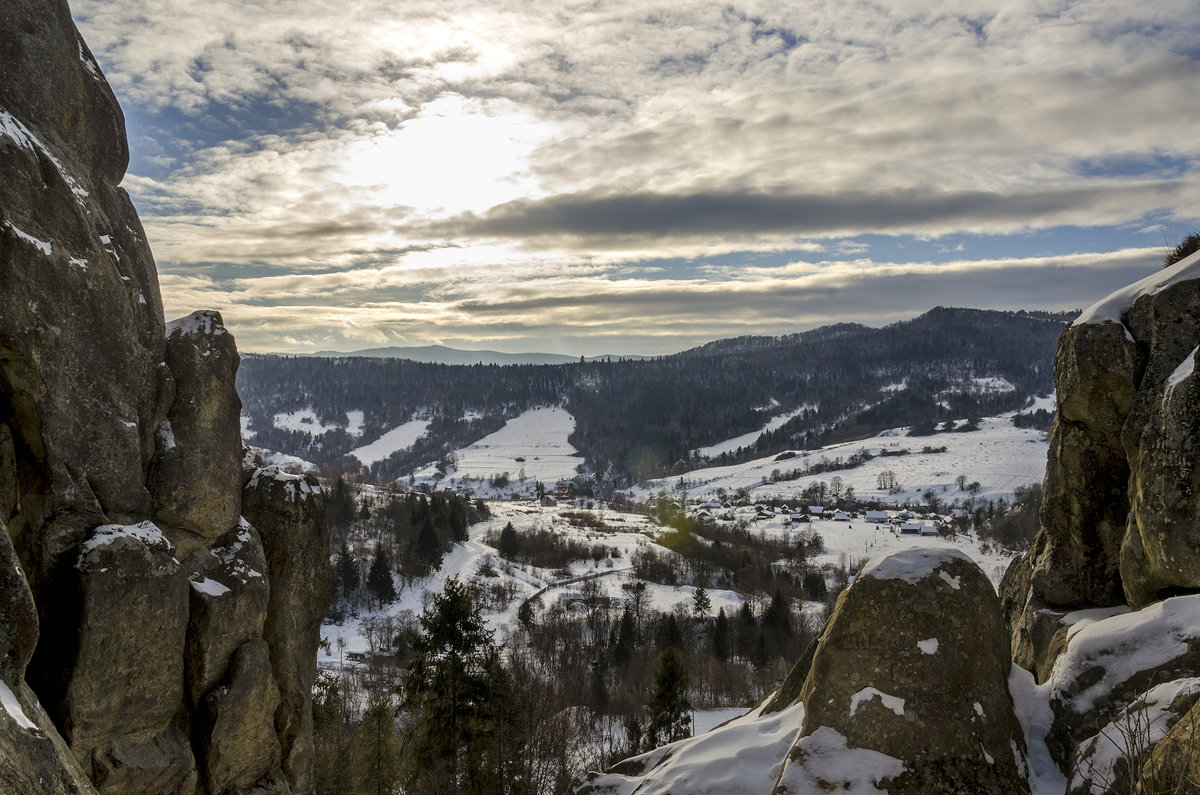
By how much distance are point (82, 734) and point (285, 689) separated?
21.7 feet

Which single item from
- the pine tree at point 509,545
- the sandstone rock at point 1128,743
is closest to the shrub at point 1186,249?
the sandstone rock at point 1128,743

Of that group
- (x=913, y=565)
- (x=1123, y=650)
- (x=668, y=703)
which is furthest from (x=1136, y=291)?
(x=668, y=703)

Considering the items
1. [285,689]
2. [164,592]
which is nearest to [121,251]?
[164,592]

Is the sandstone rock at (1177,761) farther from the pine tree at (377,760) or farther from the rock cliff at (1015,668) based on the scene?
the pine tree at (377,760)

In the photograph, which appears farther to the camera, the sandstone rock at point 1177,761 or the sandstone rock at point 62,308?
the sandstone rock at point 62,308

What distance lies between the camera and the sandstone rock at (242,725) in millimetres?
17172

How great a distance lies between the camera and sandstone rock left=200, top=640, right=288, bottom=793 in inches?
676

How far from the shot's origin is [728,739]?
43.5 feet

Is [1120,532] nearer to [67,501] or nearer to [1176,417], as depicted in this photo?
[1176,417]

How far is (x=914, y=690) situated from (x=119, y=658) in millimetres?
15743

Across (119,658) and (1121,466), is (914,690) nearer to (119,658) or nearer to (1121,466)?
(1121,466)

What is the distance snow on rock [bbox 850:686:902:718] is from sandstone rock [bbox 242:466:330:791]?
639 inches

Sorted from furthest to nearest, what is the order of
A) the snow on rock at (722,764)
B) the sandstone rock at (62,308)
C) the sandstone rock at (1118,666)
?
the sandstone rock at (62,308), the snow on rock at (722,764), the sandstone rock at (1118,666)

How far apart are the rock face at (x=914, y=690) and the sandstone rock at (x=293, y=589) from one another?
15.3 m
